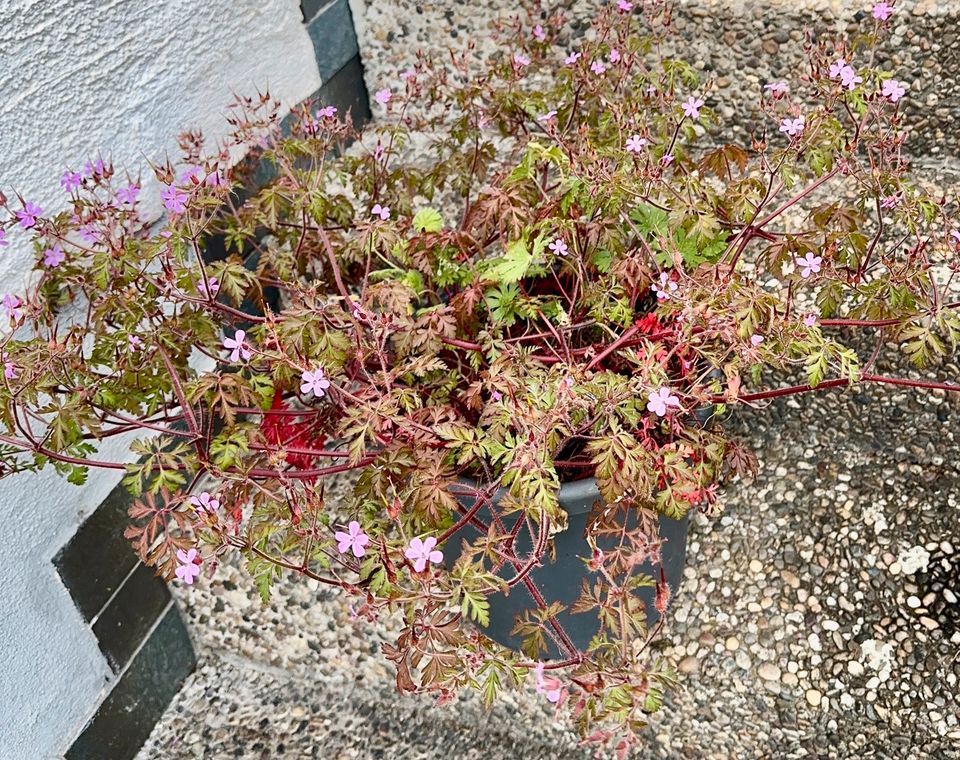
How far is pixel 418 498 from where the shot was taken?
1.11 m

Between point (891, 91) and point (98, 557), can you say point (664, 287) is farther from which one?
point (98, 557)

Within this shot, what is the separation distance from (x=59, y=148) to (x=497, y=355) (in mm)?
880

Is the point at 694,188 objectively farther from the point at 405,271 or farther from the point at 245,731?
the point at 245,731

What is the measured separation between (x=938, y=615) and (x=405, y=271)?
3.66 feet

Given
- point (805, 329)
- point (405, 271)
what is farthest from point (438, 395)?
point (805, 329)

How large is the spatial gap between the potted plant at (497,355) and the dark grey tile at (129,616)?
13.3 inches

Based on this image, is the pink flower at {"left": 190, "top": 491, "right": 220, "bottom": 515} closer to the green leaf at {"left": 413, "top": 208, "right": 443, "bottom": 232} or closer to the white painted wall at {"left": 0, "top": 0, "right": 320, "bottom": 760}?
the white painted wall at {"left": 0, "top": 0, "right": 320, "bottom": 760}

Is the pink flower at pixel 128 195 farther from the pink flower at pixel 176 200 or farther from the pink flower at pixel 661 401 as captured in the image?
the pink flower at pixel 661 401

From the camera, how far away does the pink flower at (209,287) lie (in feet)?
4.16

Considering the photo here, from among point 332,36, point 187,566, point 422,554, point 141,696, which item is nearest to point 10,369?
point 187,566

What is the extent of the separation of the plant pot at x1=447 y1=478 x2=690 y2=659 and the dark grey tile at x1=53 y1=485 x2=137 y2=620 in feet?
2.18

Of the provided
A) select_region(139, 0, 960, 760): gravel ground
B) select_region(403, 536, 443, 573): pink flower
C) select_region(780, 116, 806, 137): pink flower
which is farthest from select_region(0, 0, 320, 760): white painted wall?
select_region(780, 116, 806, 137): pink flower

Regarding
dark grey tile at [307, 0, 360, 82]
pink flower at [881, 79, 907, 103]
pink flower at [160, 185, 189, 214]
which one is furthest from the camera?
dark grey tile at [307, 0, 360, 82]

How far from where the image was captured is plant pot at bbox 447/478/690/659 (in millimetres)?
1285
